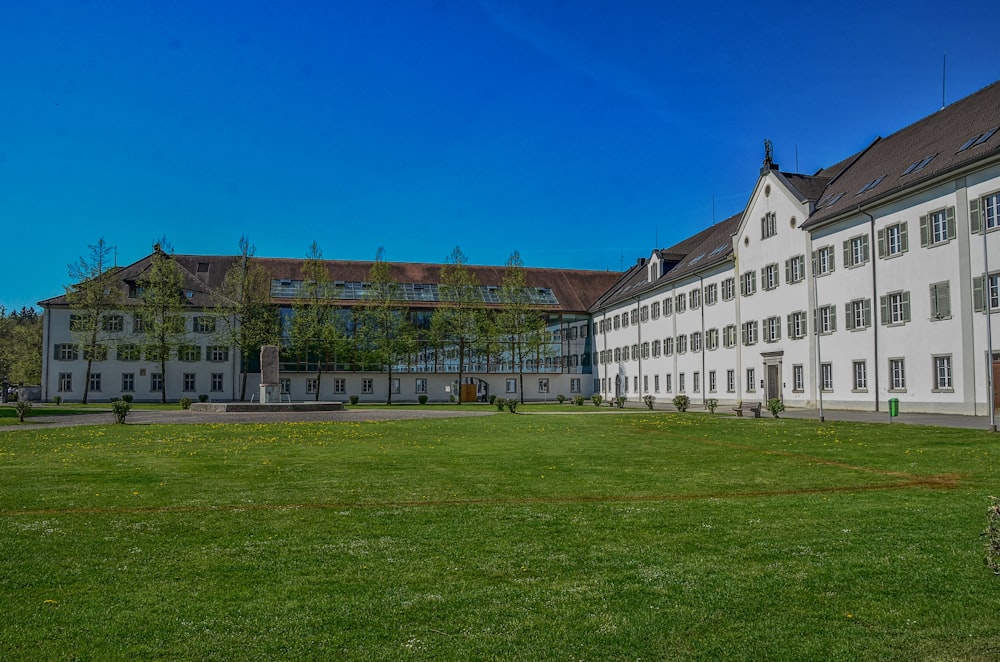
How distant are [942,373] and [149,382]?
6150cm

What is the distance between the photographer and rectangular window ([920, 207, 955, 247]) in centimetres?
3209

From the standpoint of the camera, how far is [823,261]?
135 feet

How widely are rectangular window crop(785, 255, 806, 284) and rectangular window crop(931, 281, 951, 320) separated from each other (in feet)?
33.1

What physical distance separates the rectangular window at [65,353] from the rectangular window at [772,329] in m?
56.8

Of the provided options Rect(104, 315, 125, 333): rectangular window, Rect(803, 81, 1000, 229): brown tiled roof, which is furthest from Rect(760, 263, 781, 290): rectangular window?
Rect(104, 315, 125, 333): rectangular window

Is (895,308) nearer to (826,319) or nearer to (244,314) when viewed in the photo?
(826,319)

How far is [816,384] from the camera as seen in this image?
41.4 metres

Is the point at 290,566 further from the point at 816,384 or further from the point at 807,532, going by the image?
the point at 816,384

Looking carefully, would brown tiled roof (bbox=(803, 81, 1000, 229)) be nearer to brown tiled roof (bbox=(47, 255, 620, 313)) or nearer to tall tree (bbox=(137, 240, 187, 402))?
brown tiled roof (bbox=(47, 255, 620, 313))

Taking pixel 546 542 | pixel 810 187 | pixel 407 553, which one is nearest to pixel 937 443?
pixel 546 542

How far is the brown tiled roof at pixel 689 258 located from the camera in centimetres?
5417

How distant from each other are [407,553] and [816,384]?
38258mm

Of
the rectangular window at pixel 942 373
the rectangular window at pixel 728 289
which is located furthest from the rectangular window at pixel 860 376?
the rectangular window at pixel 728 289

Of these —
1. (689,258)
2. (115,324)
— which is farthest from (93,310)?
(689,258)
